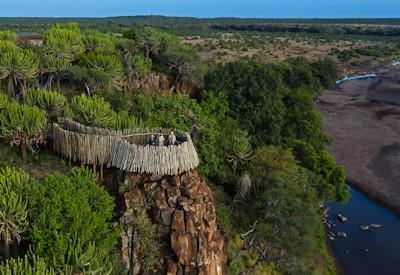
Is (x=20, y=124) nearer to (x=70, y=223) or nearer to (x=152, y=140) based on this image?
(x=152, y=140)

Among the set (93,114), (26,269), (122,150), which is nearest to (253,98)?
(93,114)

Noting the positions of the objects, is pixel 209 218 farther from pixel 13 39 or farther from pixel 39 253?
pixel 13 39

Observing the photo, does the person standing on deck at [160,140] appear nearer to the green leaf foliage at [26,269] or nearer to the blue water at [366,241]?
the green leaf foliage at [26,269]

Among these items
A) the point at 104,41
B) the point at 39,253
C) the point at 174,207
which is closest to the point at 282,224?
the point at 174,207

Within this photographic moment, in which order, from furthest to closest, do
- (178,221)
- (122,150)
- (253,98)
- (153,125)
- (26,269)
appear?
(253,98) → (153,125) → (122,150) → (178,221) → (26,269)

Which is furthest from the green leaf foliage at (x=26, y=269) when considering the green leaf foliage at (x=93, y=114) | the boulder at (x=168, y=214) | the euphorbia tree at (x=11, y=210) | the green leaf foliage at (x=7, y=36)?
the green leaf foliage at (x=7, y=36)

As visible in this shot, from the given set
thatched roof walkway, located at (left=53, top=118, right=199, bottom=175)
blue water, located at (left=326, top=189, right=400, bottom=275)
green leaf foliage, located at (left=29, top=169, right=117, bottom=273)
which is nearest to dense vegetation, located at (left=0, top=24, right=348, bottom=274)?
green leaf foliage, located at (left=29, top=169, right=117, bottom=273)
